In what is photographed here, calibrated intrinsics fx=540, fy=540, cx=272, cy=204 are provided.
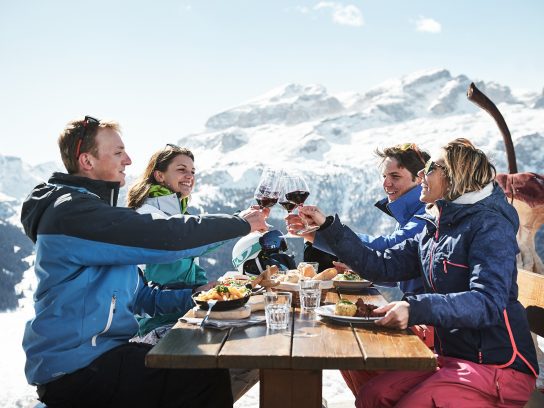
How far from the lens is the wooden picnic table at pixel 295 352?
5.75 ft

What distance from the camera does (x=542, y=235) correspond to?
84938mm

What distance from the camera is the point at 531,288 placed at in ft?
9.75

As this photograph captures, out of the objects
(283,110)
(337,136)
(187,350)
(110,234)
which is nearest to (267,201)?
(110,234)

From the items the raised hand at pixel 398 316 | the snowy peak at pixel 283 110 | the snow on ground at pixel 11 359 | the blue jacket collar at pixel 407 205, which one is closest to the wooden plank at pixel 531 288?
the blue jacket collar at pixel 407 205

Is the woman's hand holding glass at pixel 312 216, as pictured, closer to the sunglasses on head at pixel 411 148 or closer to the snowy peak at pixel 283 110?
the sunglasses on head at pixel 411 148

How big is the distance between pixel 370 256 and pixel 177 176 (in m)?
1.62

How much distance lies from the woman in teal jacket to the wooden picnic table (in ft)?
3.43

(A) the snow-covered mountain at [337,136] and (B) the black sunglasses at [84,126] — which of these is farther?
(A) the snow-covered mountain at [337,136]

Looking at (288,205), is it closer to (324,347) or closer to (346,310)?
(346,310)

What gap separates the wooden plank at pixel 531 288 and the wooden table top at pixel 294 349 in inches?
46.0

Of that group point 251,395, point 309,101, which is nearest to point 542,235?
point 251,395

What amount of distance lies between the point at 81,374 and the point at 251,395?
321cm

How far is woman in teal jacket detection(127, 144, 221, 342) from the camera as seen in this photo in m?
3.26

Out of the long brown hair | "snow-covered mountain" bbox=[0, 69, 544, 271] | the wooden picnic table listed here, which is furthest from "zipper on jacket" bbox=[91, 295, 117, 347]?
"snow-covered mountain" bbox=[0, 69, 544, 271]
